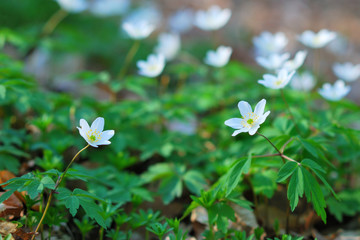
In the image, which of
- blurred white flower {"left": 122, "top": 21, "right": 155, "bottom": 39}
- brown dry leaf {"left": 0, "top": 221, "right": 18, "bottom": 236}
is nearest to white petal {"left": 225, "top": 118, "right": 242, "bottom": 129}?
brown dry leaf {"left": 0, "top": 221, "right": 18, "bottom": 236}

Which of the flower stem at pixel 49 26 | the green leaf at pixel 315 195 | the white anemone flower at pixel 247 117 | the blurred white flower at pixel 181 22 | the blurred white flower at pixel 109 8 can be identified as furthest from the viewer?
the blurred white flower at pixel 181 22

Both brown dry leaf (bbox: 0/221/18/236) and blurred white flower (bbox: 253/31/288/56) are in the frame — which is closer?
brown dry leaf (bbox: 0/221/18/236)

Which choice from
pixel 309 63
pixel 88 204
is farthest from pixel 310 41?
pixel 309 63

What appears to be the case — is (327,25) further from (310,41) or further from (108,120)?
(108,120)

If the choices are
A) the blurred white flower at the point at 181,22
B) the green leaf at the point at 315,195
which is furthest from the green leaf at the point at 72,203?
the blurred white flower at the point at 181,22

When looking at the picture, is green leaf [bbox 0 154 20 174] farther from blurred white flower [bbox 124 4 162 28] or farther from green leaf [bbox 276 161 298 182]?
blurred white flower [bbox 124 4 162 28]

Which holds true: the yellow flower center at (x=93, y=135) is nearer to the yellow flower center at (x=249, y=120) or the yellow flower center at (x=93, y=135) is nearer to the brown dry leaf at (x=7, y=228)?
the brown dry leaf at (x=7, y=228)

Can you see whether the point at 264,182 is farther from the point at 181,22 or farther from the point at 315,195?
the point at 181,22
